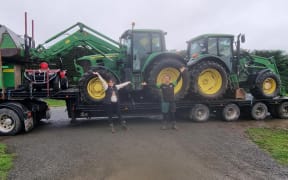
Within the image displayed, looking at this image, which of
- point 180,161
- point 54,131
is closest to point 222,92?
point 180,161

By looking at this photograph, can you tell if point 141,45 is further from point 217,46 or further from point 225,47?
point 225,47

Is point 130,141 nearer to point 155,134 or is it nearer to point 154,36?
point 155,134

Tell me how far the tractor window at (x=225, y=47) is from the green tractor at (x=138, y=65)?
191 centimetres

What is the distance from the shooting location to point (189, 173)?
4.81 metres

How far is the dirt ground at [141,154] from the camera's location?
190 inches

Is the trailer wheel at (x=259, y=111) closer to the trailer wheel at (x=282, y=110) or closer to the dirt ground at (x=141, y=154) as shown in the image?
the trailer wheel at (x=282, y=110)

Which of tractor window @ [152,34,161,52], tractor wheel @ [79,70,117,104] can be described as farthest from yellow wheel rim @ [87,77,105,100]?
tractor window @ [152,34,161,52]

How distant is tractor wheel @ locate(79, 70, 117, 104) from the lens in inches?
348

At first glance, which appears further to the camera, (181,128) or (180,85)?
(180,85)

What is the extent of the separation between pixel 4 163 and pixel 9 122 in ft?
10.7

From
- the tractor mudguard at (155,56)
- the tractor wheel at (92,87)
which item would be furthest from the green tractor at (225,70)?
the tractor wheel at (92,87)

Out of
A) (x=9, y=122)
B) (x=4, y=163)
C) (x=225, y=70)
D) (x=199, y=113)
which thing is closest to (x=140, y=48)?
(x=199, y=113)

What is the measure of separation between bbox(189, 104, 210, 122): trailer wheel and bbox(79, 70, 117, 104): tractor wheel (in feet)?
10.5

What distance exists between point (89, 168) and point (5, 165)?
5.42 feet
